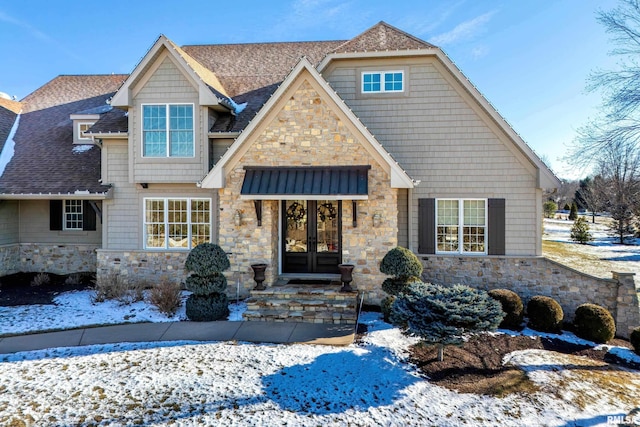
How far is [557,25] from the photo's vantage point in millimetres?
12258

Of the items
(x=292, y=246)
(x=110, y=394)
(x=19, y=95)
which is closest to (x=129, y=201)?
(x=292, y=246)

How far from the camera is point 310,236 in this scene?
12133 millimetres

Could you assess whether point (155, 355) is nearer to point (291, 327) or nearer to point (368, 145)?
point (291, 327)

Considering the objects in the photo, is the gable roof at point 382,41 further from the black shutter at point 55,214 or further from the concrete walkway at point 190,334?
the black shutter at point 55,214

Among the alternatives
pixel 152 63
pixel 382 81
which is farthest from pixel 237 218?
pixel 382 81

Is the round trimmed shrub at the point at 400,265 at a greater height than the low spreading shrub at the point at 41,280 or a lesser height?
greater

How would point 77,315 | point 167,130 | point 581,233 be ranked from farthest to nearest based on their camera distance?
point 581,233 → point 167,130 → point 77,315

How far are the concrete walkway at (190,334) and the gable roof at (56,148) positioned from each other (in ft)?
19.4

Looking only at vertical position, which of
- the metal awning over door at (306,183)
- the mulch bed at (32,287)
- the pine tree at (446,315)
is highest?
the metal awning over door at (306,183)

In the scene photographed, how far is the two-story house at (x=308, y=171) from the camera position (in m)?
10.9

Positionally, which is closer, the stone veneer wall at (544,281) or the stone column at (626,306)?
the stone column at (626,306)

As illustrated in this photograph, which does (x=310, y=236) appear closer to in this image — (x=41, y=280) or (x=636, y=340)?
(x=636, y=340)

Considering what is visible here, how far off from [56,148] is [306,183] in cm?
1174

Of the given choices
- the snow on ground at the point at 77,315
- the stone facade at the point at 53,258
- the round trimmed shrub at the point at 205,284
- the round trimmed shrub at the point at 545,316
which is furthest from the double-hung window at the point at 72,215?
the round trimmed shrub at the point at 545,316
